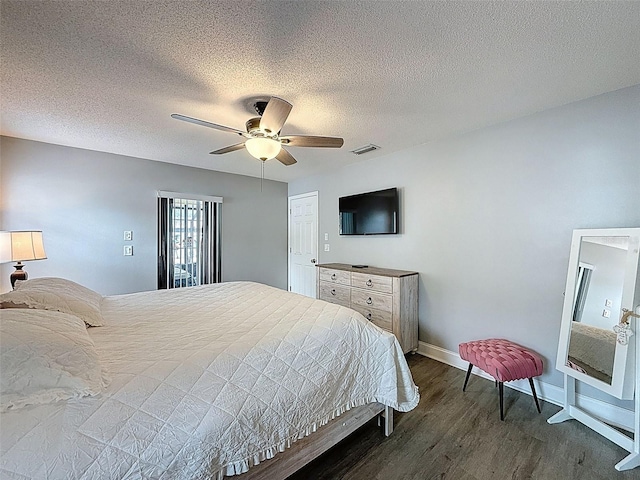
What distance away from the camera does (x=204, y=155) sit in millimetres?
3447

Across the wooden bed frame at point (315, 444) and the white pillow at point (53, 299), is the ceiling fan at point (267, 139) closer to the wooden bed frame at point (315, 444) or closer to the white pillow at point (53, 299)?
the white pillow at point (53, 299)

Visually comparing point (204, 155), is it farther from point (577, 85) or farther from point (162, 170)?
point (577, 85)

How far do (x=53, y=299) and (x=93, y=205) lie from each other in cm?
220

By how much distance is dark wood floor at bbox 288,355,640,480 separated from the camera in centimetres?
155

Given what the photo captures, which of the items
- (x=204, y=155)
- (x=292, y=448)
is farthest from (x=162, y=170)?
(x=292, y=448)

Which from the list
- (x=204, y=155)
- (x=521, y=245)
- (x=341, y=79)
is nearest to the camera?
(x=341, y=79)

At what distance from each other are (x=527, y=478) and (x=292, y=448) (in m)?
1.29

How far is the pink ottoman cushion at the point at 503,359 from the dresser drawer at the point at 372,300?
31.4 inches

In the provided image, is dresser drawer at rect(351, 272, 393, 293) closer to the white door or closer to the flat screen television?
the flat screen television

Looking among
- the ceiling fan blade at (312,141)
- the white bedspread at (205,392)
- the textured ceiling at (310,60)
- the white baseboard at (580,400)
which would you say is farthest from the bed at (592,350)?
the ceiling fan blade at (312,141)

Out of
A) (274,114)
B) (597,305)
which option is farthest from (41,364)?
→ (597,305)

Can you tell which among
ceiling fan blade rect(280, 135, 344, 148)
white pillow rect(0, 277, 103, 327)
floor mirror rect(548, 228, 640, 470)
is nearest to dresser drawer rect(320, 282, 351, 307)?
ceiling fan blade rect(280, 135, 344, 148)

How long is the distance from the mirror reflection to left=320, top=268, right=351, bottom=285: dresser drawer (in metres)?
2.06

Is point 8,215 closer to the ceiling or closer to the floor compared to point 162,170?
closer to the floor
